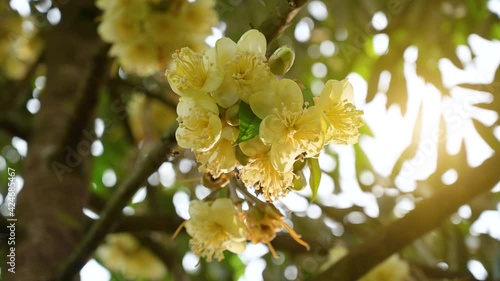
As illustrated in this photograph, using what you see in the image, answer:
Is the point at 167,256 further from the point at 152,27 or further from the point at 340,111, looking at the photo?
the point at 340,111

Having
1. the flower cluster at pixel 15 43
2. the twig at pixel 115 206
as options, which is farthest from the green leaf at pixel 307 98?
the flower cluster at pixel 15 43

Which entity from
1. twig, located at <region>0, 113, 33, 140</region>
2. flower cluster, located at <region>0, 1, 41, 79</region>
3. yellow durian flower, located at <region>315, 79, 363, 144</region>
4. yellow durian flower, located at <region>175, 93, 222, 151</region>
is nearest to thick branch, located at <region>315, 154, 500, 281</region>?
yellow durian flower, located at <region>315, 79, 363, 144</region>

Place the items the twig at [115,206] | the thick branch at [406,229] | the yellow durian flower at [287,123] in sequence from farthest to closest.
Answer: the thick branch at [406,229]
the twig at [115,206]
the yellow durian flower at [287,123]

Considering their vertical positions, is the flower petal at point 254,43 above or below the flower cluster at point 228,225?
above

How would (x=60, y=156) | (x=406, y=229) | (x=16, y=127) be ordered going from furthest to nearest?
1. (x=16, y=127)
2. (x=60, y=156)
3. (x=406, y=229)

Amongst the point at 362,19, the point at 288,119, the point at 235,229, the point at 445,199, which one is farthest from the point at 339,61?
the point at 288,119

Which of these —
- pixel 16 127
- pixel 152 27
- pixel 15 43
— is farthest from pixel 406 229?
pixel 15 43

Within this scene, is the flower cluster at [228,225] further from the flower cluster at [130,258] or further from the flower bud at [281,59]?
the flower cluster at [130,258]
